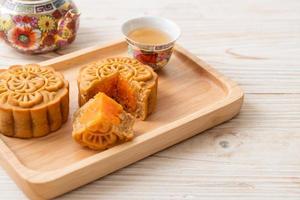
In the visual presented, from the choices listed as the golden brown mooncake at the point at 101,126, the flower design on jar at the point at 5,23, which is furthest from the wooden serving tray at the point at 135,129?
the flower design on jar at the point at 5,23

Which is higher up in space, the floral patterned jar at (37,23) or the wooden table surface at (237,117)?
the floral patterned jar at (37,23)

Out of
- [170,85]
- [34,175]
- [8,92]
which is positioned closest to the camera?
[34,175]

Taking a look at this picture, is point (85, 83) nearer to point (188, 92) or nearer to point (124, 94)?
point (124, 94)

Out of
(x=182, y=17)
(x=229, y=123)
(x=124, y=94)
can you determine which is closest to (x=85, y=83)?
(x=124, y=94)

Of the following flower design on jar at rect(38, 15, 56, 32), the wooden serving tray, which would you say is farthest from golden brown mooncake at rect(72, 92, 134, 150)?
flower design on jar at rect(38, 15, 56, 32)

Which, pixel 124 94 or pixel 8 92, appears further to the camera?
Answer: pixel 124 94

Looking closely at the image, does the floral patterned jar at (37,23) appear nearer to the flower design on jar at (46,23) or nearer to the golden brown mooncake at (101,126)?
the flower design on jar at (46,23)

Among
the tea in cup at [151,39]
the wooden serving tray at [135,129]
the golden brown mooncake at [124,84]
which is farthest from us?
the tea in cup at [151,39]
